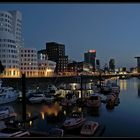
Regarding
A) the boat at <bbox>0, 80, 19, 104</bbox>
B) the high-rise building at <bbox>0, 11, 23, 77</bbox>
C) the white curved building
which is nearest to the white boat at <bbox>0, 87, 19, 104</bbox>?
the boat at <bbox>0, 80, 19, 104</bbox>

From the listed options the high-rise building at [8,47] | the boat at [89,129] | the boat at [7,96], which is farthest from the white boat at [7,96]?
the high-rise building at [8,47]

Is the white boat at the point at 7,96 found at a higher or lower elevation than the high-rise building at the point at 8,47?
lower

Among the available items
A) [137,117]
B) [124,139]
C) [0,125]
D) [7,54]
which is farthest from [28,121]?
[7,54]

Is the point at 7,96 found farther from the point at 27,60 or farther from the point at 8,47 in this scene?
the point at 27,60

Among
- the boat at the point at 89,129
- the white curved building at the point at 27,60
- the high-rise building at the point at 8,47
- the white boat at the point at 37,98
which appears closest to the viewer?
the boat at the point at 89,129

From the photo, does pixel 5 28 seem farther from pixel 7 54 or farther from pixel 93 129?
pixel 93 129

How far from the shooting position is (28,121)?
36.5 ft

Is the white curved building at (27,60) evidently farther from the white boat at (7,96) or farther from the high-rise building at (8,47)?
the white boat at (7,96)

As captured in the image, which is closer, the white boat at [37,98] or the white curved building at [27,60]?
the white boat at [37,98]

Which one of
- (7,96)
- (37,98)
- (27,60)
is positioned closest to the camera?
A: (7,96)

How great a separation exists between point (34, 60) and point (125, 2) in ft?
121

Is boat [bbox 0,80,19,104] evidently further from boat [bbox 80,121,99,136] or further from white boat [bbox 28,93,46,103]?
boat [bbox 80,121,99,136]

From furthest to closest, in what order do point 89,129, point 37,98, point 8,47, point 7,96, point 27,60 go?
point 27,60 < point 8,47 < point 37,98 < point 7,96 < point 89,129

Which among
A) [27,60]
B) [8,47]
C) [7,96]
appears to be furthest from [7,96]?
[27,60]
